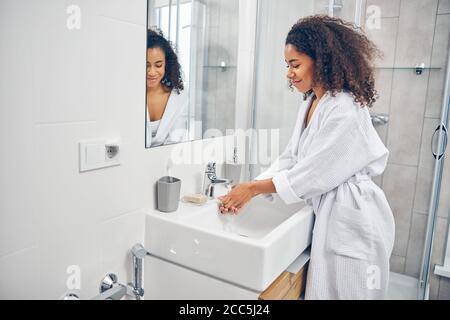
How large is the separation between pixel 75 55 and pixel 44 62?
9 centimetres

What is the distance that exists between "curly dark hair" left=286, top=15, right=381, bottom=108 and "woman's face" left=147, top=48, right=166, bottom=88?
518mm

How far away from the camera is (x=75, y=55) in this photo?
0.92 m

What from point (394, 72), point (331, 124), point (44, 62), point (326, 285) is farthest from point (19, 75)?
point (394, 72)

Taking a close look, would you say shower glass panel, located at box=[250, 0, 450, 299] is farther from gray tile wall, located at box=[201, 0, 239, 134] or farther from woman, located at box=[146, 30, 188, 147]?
woman, located at box=[146, 30, 188, 147]

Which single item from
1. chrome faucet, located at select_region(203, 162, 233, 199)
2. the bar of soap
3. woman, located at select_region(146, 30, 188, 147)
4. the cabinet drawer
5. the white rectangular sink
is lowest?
the cabinet drawer

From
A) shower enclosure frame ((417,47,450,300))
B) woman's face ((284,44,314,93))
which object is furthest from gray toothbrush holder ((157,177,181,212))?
shower enclosure frame ((417,47,450,300))

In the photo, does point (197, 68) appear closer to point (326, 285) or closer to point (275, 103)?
point (275, 103)

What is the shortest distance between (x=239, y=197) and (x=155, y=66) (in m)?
0.54

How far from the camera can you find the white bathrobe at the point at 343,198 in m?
1.20

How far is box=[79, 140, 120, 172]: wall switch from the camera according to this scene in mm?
968

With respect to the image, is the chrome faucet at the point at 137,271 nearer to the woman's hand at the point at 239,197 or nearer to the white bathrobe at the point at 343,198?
the woman's hand at the point at 239,197

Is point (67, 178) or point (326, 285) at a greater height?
point (67, 178)

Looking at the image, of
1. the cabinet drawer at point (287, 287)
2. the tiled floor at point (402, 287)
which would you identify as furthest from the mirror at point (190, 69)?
the tiled floor at point (402, 287)
